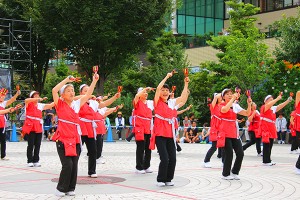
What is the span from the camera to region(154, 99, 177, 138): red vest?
9.32 m

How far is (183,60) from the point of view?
3209 cm

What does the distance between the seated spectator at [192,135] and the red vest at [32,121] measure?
13.6m

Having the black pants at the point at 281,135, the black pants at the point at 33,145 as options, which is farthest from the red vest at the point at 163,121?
the black pants at the point at 281,135

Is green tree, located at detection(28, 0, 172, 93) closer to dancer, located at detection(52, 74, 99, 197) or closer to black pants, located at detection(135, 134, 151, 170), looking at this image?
black pants, located at detection(135, 134, 151, 170)

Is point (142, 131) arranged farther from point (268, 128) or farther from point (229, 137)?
point (268, 128)

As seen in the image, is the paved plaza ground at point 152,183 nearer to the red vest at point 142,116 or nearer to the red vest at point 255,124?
the red vest at point 142,116

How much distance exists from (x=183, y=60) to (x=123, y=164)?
1920cm

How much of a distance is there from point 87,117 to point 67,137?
2.67m

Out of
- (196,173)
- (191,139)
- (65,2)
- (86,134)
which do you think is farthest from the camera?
(65,2)

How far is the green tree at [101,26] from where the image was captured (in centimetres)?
2805

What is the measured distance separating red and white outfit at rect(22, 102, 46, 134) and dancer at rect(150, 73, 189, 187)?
13.6ft

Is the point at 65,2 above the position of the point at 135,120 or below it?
above

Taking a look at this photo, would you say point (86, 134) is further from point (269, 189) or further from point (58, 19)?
point (58, 19)

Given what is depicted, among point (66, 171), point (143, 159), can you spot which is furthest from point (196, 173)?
point (66, 171)
